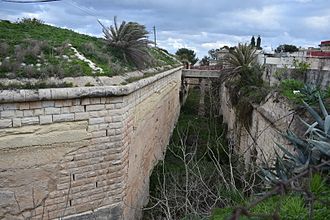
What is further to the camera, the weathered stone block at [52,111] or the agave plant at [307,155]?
the weathered stone block at [52,111]

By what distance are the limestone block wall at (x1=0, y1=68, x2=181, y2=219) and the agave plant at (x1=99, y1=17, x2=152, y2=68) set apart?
2350 mm

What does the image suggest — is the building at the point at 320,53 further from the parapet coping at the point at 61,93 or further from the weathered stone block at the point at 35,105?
the weathered stone block at the point at 35,105

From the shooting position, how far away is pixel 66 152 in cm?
565

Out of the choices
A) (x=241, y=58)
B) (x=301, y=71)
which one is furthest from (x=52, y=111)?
(x=241, y=58)

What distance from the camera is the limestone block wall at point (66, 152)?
5.16 meters

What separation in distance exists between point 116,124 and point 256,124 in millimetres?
5440

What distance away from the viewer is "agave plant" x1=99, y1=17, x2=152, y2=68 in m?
8.68

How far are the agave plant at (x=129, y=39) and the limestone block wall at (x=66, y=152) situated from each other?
2350 millimetres

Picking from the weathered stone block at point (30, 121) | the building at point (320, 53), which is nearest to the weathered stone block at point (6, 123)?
the weathered stone block at point (30, 121)

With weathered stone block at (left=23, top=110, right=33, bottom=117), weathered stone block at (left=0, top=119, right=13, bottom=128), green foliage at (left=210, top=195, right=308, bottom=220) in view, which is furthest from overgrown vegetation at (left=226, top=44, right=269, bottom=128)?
weathered stone block at (left=0, top=119, right=13, bottom=128)

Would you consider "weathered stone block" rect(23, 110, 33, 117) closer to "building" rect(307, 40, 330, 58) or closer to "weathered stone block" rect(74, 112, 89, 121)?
"weathered stone block" rect(74, 112, 89, 121)

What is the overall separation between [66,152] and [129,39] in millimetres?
4100

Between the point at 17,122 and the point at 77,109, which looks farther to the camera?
the point at 77,109

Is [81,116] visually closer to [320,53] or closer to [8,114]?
[8,114]
